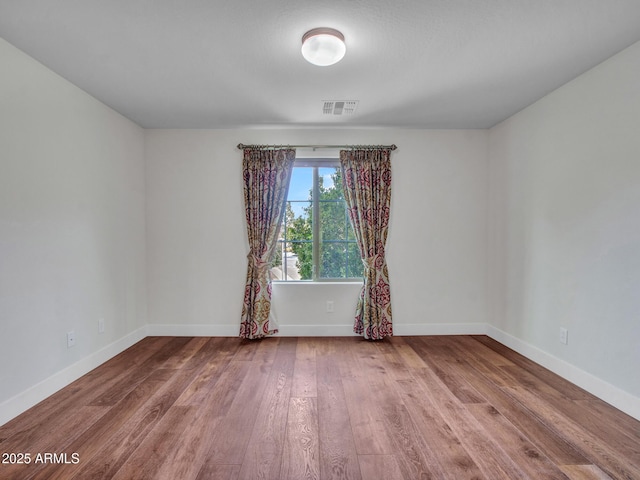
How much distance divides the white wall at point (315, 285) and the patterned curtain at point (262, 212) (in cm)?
15

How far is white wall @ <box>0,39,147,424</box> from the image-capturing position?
2133 millimetres

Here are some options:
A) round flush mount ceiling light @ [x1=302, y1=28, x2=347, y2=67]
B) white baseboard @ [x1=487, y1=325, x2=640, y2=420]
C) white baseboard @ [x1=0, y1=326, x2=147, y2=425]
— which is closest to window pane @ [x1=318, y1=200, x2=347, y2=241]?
round flush mount ceiling light @ [x1=302, y1=28, x2=347, y2=67]

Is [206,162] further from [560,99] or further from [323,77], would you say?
[560,99]

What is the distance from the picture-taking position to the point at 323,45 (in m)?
2.00

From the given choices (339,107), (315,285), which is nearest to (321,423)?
(315,285)

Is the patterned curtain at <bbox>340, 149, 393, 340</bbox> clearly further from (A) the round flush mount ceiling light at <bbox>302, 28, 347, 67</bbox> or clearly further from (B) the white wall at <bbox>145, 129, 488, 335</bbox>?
(A) the round flush mount ceiling light at <bbox>302, 28, 347, 67</bbox>

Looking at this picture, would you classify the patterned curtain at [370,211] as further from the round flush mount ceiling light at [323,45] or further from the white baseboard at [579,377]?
the round flush mount ceiling light at [323,45]

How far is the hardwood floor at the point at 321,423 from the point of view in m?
1.68

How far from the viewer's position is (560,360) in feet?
9.04

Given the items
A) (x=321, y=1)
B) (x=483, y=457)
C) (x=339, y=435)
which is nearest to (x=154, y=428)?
(x=339, y=435)

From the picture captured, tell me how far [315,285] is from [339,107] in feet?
6.56

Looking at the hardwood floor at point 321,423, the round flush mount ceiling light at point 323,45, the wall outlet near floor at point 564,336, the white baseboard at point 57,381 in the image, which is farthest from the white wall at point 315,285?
the round flush mount ceiling light at point 323,45

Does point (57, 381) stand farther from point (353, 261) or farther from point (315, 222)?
point (353, 261)

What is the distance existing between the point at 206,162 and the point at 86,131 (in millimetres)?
1206
